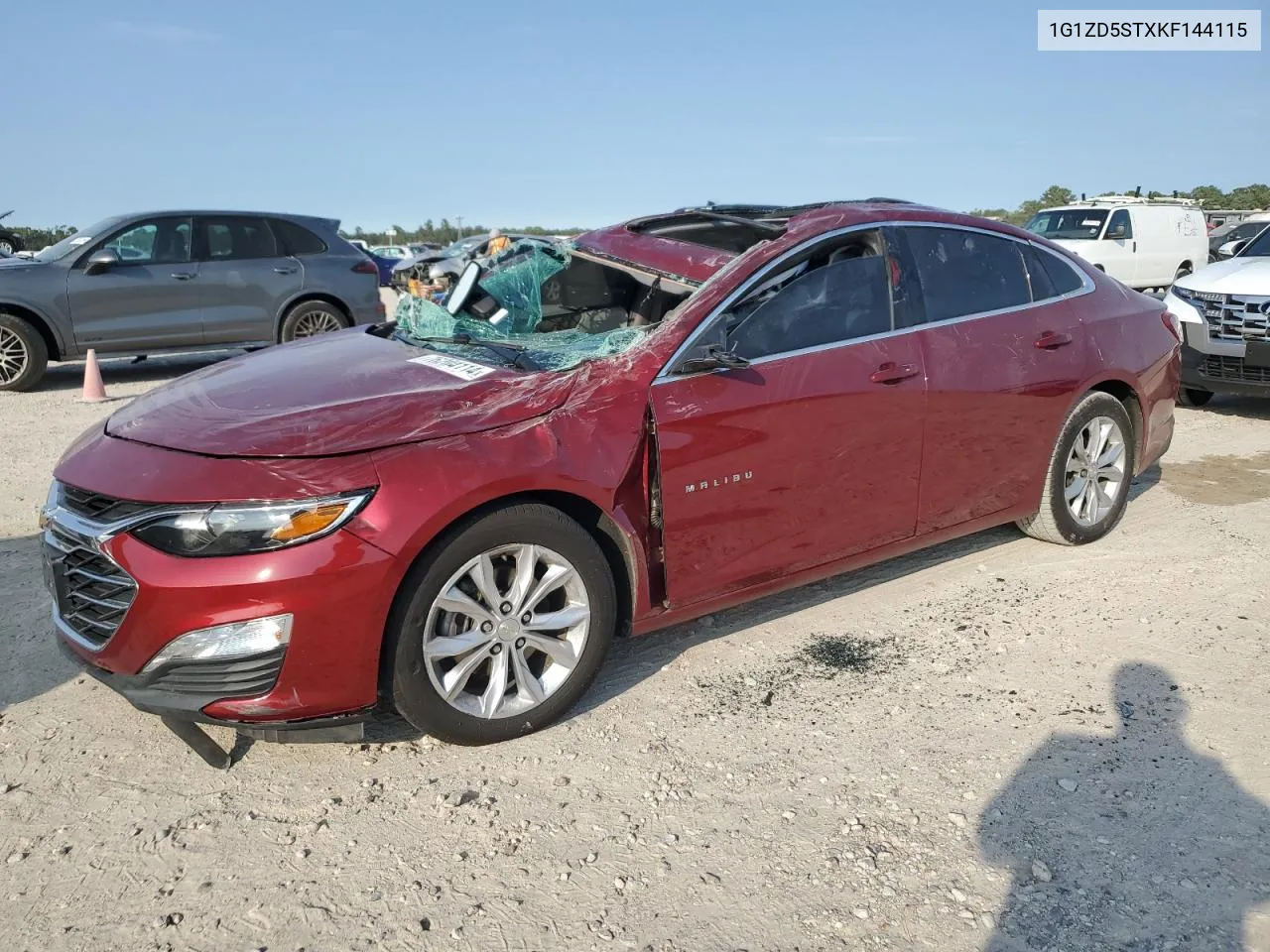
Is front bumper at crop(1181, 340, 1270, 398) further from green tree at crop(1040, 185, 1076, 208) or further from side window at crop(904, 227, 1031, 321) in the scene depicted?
green tree at crop(1040, 185, 1076, 208)

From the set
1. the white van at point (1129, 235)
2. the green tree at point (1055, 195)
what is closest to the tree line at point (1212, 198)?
the green tree at point (1055, 195)

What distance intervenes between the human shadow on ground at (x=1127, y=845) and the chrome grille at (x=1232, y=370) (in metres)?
5.38

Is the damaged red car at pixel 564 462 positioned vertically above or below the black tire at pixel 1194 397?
above

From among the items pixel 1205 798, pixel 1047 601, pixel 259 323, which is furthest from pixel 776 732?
pixel 259 323

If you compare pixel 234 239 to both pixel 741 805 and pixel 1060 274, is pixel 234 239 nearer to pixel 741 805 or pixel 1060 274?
pixel 1060 274

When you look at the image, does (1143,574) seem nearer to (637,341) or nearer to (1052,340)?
(1052,340)

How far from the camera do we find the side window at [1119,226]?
58.2 ft

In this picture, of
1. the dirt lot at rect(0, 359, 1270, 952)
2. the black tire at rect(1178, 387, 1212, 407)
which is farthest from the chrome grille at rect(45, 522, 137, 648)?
the black tire at rect(1178, 387, 1212, 407)

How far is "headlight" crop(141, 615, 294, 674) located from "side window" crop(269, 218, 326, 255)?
8.59 m

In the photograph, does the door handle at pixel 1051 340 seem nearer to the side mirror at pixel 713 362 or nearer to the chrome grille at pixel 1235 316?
the side mirror at pixel 713 362

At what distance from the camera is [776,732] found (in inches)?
133

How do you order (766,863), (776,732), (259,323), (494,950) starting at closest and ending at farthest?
(494,950)
(766,863)
(776,732)
(259,323)

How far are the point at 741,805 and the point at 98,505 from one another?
6.97ft

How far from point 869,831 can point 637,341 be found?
1768 mm
